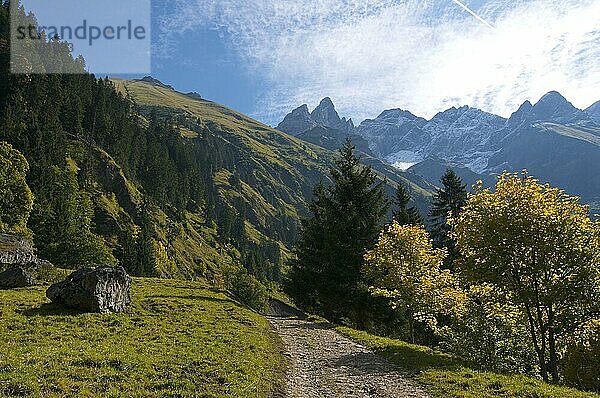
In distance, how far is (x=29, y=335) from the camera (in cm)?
2136

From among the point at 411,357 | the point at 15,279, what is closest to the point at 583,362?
the point at 411,357

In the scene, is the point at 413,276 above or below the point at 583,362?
above

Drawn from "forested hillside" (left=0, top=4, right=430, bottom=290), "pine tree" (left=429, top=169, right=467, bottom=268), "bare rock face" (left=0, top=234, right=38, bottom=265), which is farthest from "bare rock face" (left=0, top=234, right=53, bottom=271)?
"pine tree" (left=429, top=169, right=467, bottom=268)

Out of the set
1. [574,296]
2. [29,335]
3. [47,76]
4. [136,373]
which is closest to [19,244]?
[29,335]

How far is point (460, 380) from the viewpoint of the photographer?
18.8m

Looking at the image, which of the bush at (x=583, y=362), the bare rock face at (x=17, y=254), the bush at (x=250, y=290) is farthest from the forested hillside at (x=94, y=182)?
the bush at (x=583, y=362)

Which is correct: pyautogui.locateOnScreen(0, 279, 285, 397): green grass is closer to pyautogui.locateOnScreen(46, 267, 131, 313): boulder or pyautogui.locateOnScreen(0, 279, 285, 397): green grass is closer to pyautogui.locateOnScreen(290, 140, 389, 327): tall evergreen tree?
pyautogui.locateOnScreen(46, 267, 131, 313): boulder

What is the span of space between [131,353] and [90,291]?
1124cm

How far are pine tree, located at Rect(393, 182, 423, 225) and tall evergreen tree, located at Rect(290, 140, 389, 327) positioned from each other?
14.2 meters

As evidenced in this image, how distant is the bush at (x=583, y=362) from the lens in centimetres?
2475

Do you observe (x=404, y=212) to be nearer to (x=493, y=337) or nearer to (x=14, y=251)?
(x=493, y=337)

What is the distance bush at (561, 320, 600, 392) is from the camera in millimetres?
24750

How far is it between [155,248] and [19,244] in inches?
3063

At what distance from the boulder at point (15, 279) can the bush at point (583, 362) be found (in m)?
43.5
